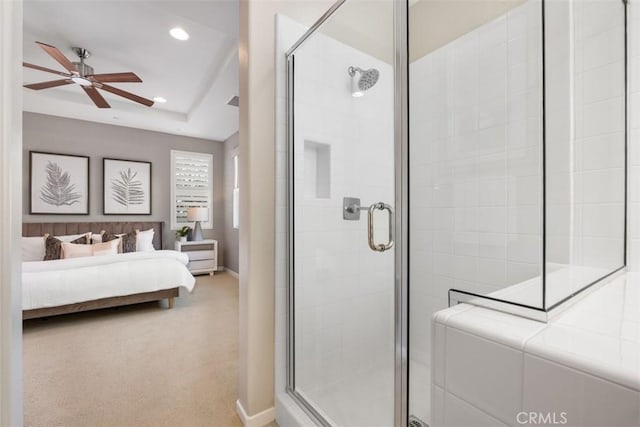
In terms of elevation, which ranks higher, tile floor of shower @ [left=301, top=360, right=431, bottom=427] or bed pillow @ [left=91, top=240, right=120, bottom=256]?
bed pillow @ [left=91, top=240, right=120, bottom=256]

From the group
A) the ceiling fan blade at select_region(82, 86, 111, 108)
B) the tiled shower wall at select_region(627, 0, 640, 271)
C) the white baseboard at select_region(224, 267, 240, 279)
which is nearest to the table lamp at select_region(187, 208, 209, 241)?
the white baseboard at select_region(224, 267, 240, 279)

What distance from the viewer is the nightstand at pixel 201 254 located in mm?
4808

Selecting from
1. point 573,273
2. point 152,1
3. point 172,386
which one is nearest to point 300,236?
point 573,273

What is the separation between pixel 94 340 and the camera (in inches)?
97.3

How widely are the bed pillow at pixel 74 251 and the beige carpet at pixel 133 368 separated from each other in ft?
2.99

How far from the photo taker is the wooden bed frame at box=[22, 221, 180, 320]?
2.71m

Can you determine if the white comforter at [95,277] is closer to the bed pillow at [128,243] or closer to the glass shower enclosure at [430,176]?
the bed pillow at [128,243]

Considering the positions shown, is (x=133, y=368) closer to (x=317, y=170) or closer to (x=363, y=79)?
(x=317, y=170)

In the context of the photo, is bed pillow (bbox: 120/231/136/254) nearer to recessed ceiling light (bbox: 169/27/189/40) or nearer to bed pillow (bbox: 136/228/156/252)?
bed pillow (bbox: 136/228/156/252)

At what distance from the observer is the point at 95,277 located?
278 centimetres

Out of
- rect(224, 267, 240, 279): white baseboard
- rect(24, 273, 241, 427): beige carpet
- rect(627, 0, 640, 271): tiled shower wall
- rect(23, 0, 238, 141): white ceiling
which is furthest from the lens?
rect(224, 267, 240, 279): white baseboard

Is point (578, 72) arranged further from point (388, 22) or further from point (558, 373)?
point (558, 373)

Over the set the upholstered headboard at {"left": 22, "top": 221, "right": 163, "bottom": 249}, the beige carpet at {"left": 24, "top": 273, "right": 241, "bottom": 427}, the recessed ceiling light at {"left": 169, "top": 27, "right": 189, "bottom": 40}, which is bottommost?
the beige carpet at {"left": 24, "top": 273, "right": 241, "bottom": 427}

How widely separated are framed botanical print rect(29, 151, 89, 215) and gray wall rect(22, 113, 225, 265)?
66 mm
